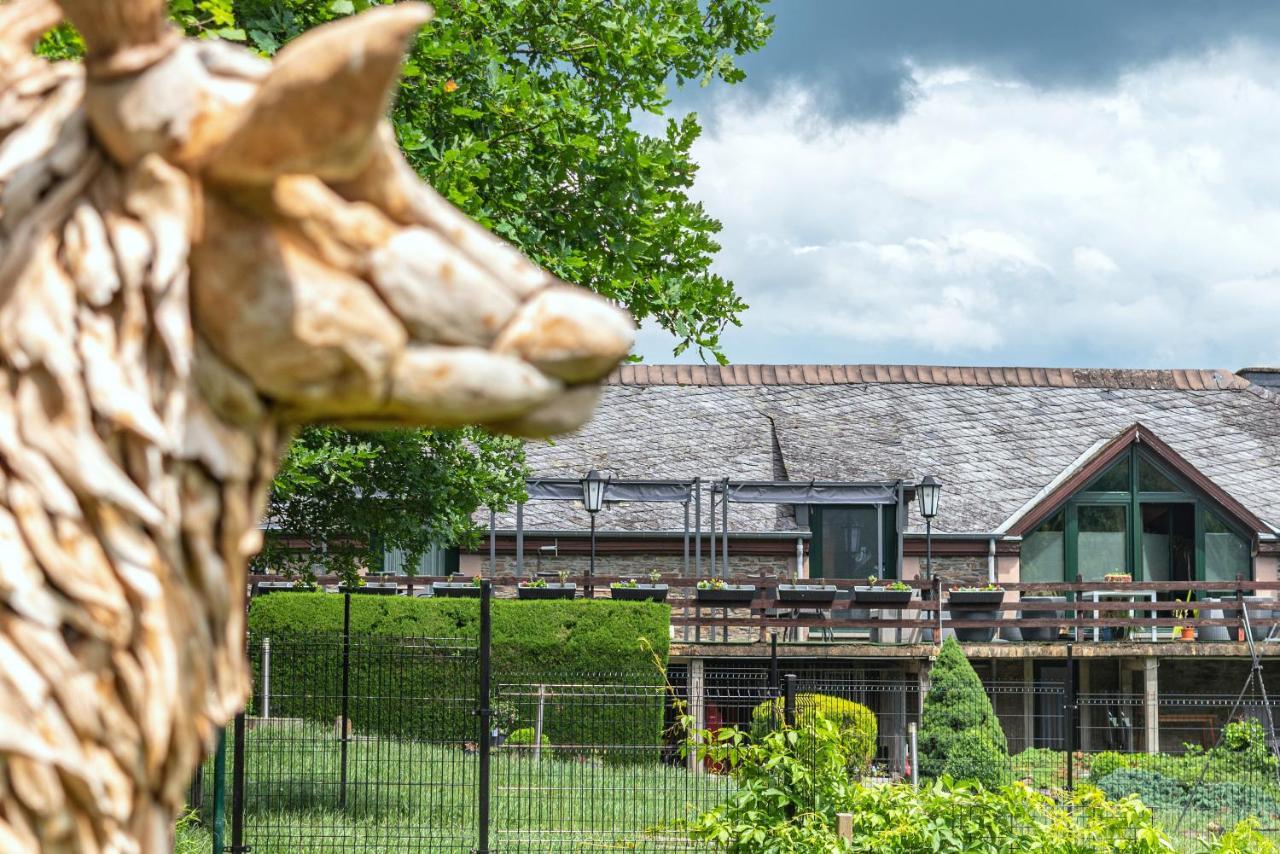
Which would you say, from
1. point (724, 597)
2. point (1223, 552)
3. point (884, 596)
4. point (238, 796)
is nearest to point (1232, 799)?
point (884, 596)

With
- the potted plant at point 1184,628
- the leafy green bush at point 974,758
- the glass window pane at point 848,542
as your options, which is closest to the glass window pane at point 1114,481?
the potted plant at point 1184,628

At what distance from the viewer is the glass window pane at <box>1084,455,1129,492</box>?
82.4ft

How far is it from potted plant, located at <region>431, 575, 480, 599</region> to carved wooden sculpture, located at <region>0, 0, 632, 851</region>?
1820 cm

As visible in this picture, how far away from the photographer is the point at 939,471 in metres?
26.9

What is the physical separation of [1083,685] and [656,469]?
8675mm

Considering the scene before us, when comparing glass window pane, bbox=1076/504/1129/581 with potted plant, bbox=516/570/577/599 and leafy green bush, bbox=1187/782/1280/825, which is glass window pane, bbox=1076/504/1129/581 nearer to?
potted plant, bbox=516/570/577/599

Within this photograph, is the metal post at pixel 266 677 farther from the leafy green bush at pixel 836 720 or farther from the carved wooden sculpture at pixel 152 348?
the carved wooden sculpture at pixel 152 348

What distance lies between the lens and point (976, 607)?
811 inches

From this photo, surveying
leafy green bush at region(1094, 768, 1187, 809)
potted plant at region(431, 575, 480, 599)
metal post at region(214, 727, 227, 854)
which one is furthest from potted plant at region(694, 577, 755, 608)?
metal post at region(214, 727, 227, 854)

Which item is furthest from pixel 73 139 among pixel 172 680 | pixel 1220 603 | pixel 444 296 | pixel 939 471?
pixel 939 471

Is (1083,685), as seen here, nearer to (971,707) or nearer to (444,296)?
(971,707)

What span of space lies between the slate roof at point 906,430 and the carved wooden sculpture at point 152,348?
898 inches

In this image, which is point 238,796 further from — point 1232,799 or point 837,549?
point 837,549

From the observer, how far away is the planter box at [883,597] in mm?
20094
